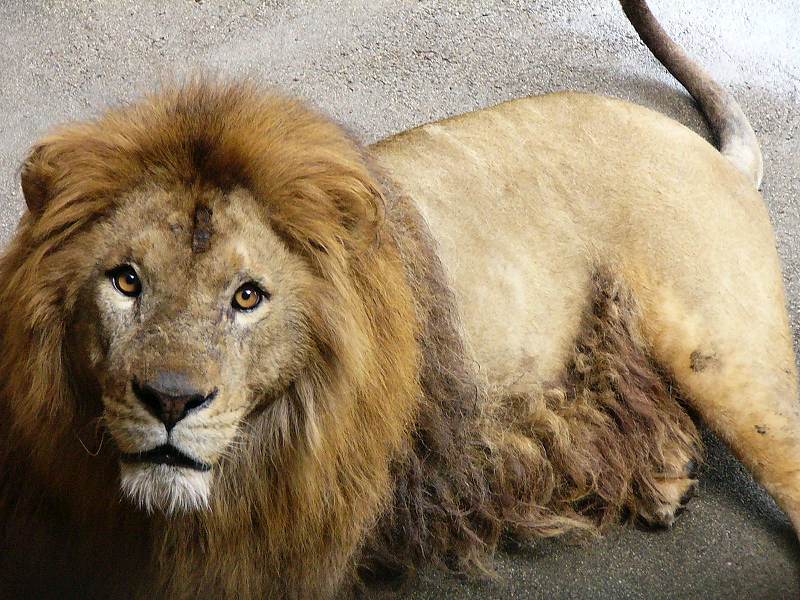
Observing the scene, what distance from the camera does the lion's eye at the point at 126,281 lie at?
5.88 ft

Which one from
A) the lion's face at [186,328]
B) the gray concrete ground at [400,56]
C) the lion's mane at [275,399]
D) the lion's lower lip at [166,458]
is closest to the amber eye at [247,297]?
the lion's face at [186,328]

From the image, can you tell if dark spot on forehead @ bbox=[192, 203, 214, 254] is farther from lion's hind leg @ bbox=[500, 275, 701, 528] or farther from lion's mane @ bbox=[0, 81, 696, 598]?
lion's hind leg @ bbox=[500, 275, 701, 528]

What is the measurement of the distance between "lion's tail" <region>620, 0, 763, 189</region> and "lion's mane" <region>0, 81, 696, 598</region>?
60.2 inches

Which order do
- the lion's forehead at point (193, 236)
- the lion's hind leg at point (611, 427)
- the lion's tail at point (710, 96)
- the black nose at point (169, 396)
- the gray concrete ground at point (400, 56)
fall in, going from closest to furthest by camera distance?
the black nose at point (169, 396)
the lion's forehead at point (193, 236)
the lion's hind leg at point (611, 427)
the lion's tail at point (710, 96)
the gray concrete ground at point (400, 56)

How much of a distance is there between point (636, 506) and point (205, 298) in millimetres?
1459

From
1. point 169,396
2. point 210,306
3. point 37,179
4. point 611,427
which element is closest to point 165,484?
point 169,396

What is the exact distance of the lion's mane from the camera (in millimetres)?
1871

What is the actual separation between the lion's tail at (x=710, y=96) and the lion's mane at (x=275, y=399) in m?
1.53

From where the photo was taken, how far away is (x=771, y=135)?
13.2 feet

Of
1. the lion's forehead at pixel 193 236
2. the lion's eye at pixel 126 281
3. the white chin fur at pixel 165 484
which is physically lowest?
the white chin fur at pixel 165 484

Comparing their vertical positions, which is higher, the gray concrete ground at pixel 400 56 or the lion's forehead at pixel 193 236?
the lion's forehead at pixel 193 236

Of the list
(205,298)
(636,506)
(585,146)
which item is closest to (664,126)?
(585,146)

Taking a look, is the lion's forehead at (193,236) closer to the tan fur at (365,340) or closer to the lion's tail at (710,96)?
the tan fur at (365,340)

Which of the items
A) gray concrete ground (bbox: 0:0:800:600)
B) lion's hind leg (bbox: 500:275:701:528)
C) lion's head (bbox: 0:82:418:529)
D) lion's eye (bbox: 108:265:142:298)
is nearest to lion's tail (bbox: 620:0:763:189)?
gray concrete ground (bbox: 0:0:800:600)
